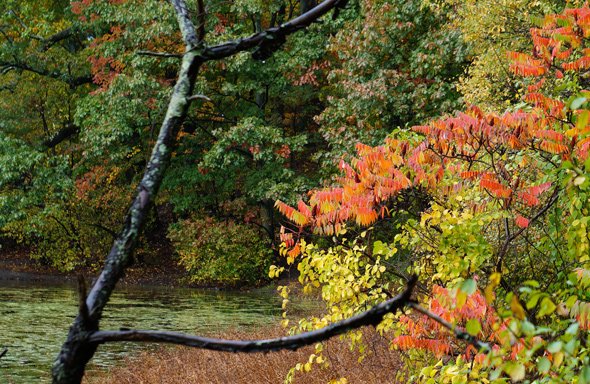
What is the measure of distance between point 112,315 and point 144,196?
1657 cm

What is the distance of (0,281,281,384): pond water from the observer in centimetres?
1247

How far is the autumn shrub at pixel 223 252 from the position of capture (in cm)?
2642

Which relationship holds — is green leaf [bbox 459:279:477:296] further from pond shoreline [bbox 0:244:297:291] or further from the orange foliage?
pond shoreline [bbox 0:244:297:291]

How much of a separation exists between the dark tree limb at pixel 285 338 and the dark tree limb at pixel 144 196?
0.07 metres

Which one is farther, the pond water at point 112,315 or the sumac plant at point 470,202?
the pond water at point 112,315

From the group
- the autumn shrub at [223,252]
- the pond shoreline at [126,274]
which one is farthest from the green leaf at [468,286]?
the autumn shrub at [223,252]

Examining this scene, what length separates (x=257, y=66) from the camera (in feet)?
82.7

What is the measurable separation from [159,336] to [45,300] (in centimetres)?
2062

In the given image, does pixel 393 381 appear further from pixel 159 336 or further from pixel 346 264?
pixel 159 336

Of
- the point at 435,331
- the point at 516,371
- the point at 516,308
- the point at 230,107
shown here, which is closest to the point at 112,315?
the point at 230,107

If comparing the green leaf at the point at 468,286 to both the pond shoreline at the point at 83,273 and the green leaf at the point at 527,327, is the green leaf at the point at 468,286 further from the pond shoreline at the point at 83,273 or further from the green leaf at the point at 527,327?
the pond shoreline at the point at 83,273

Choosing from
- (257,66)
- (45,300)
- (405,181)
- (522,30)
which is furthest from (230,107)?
(405,181)

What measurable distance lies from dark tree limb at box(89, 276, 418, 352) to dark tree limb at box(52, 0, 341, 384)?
0.07 metres

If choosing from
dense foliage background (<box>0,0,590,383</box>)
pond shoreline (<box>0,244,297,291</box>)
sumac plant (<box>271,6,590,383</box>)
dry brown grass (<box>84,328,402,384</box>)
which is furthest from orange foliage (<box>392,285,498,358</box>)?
pond shoreline (<box>0,244,297,291</box>)
